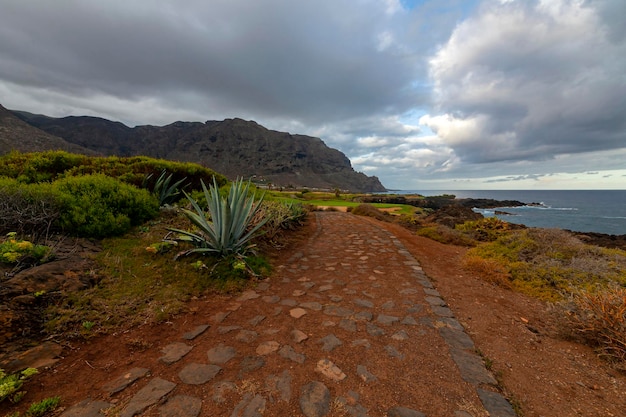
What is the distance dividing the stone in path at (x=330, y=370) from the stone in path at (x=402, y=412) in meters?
0.40

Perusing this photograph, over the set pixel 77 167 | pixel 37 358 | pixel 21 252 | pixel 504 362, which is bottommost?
pixel 504 362

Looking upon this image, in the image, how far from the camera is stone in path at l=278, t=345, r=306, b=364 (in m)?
2.08

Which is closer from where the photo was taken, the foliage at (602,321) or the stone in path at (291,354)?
the stone in path at (291,354)

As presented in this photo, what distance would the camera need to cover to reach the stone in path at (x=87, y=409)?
148 centimetres

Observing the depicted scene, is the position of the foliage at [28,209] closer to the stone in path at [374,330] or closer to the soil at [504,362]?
the soil at [504,362]

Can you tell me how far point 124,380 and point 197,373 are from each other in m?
0.49

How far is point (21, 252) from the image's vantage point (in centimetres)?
284

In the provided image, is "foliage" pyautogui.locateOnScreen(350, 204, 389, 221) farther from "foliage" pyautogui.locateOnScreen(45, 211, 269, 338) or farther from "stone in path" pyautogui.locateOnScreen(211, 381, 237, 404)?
"stone in path" pyautogui.locateOnScreen(211, 381, 237, 404)

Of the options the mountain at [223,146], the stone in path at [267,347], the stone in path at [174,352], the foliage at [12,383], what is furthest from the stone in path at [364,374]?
the mountain at [223,146]

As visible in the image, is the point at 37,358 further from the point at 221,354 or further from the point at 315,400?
the point at 315,400

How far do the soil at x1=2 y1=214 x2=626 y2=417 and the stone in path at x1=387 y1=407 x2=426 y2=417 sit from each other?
9 cm

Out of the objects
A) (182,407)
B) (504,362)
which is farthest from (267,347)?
(504,362)

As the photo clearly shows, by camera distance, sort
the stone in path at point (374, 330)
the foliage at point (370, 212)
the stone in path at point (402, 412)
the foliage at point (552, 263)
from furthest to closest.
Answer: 1. the foliage at point (370, 212)
2. the foliage at point (552, 263)
3. the stone in path at point (374, 330)
4. the stone in path at point (402, 412)

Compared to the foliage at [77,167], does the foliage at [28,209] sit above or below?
→ below
